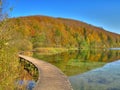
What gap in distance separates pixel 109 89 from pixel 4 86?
27.3 feet

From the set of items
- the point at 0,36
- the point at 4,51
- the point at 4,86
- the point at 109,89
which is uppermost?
the point at 0,36

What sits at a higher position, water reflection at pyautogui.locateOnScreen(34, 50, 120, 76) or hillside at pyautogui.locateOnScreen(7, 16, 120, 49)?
hillside at pyautogui.locateOnScreen(7, 16, 120, 49)

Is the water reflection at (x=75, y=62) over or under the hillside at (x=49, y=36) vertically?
under

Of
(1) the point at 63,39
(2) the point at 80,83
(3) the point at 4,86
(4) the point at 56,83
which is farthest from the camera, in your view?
(1) the point at 63,39

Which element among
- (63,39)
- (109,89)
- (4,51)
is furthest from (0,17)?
(63,39)

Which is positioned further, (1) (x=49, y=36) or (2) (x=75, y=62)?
(1) (x=49, y=36)

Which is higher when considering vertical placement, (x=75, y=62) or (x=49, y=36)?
(x=49, y=36)

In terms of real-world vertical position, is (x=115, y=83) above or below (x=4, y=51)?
below

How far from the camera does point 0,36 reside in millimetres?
11266

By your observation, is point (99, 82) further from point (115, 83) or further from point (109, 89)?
point (109, 89)

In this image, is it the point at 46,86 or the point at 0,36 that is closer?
the point at 0,36

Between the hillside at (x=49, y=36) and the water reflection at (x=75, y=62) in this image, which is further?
the hillside at (x=49, y=36)

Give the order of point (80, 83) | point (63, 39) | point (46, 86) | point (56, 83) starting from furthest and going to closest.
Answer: point (63, 39), point (80, 83), point (56, 83), point (46, 86)

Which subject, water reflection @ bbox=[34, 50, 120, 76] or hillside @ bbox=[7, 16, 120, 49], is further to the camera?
hillside @ bbox=[7, 16, 120, 49]
